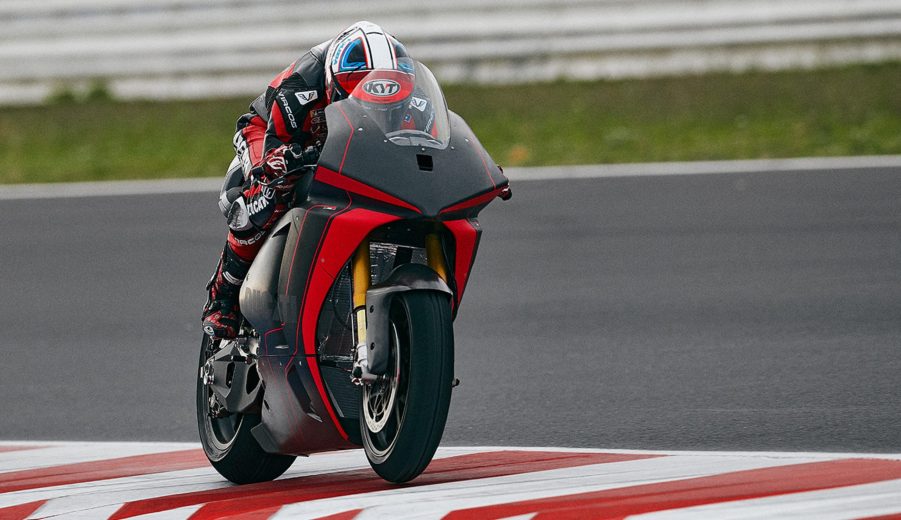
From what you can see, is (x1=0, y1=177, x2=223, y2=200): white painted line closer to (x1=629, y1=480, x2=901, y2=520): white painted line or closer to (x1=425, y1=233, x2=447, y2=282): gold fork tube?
(x1=425, y1=233, x2=447, y2=282): gold fork tube

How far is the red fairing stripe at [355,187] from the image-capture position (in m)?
4.26

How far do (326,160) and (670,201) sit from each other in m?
6.67

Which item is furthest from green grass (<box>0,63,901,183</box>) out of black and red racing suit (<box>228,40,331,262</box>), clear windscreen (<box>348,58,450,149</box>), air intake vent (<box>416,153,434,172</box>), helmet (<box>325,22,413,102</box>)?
air intake vent (<box>416,153,434,172</box>)

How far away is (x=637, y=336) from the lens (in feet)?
25.3

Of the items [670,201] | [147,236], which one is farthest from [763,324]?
[147,236]

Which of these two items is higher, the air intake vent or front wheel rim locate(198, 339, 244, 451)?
the air intake vent

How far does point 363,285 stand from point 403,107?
1.75 ft

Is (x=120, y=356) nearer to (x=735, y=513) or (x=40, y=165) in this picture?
(x=735, y=513)

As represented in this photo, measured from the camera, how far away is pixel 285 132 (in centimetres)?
479

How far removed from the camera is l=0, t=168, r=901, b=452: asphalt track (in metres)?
6.14

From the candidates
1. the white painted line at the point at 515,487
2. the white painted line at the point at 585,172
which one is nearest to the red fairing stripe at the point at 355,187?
the white painted line at the point at 515,487

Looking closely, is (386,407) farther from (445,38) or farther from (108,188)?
(445,38)

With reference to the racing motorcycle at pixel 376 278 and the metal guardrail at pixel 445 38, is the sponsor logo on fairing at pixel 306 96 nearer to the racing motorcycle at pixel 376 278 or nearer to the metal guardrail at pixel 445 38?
the racing motorcycle at pixel 376 278

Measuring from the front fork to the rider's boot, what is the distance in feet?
2.80
